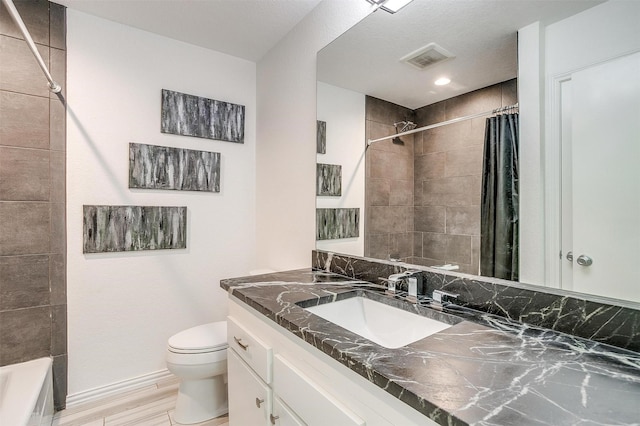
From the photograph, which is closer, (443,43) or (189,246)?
(443,43)

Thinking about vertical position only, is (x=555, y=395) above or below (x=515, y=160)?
below

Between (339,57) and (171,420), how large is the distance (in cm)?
230

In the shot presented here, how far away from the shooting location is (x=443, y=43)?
1.26 m

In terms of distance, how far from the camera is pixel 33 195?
180 cm

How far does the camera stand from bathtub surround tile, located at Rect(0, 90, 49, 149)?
1.73 m

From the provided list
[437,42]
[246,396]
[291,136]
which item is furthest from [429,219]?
[291,136]

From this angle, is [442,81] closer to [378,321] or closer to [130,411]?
[378,321]

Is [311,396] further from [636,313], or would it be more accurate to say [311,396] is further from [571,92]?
[571,92]

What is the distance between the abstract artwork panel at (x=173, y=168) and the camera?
209cm

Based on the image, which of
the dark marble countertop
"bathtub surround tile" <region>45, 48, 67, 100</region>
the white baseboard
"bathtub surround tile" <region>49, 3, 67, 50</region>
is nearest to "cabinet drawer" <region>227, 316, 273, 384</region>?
the dark marble countertop

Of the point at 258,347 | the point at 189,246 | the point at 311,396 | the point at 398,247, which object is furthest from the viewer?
the point at 189,246

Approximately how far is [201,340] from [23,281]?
1.07 meters

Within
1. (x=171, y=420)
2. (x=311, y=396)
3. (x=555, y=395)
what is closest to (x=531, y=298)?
(x=555, y=395)

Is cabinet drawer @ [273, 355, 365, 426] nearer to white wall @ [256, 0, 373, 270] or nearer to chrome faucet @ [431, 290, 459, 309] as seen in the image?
chrome faucet @ [431, 290, 459, 309]
